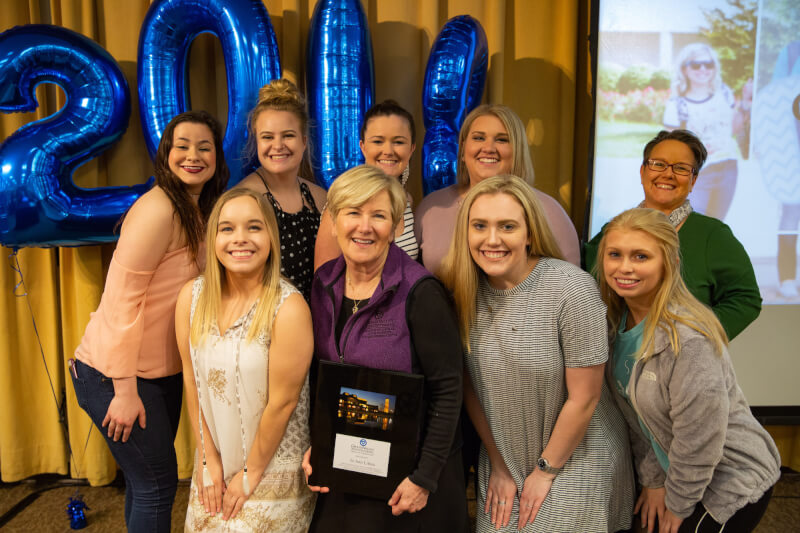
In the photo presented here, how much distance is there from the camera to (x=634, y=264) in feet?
5.24

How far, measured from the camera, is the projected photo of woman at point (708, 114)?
8.56 feet

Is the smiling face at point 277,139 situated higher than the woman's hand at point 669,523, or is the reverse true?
the smiling face at point 277,139

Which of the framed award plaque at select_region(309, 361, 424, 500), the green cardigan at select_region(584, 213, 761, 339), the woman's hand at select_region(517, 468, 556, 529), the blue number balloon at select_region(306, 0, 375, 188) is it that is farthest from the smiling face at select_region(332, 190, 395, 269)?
the green cardigan at select_region(584, 213, 761, 339)

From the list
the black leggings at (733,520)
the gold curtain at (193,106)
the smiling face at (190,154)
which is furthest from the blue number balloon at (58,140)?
the black leggings at (733,520)

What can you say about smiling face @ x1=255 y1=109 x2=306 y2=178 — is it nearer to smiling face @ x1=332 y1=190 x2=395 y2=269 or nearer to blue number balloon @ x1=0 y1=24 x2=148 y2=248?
smiling face @ x1=332 y1=190 x2=395 y2=269

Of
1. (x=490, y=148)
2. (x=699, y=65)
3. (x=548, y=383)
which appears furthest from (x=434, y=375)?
(x=699, y=65)

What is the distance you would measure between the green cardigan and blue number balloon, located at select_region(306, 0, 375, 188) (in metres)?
1.42

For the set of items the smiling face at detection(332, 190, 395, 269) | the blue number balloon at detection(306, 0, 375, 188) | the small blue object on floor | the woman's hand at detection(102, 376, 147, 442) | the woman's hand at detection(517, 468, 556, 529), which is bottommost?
the small blue object on floor

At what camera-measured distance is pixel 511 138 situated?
2033 mm

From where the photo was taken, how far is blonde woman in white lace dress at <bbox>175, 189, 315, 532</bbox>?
1526mm

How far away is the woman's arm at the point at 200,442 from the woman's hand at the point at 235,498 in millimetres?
35

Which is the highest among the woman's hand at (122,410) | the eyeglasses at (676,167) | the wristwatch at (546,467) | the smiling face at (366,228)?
the eyeglasses at (676,167)

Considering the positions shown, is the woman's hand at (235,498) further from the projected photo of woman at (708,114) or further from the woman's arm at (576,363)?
the projected photo of woman at (708,114)

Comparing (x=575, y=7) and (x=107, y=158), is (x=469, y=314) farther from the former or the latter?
(x=107, y=158)
